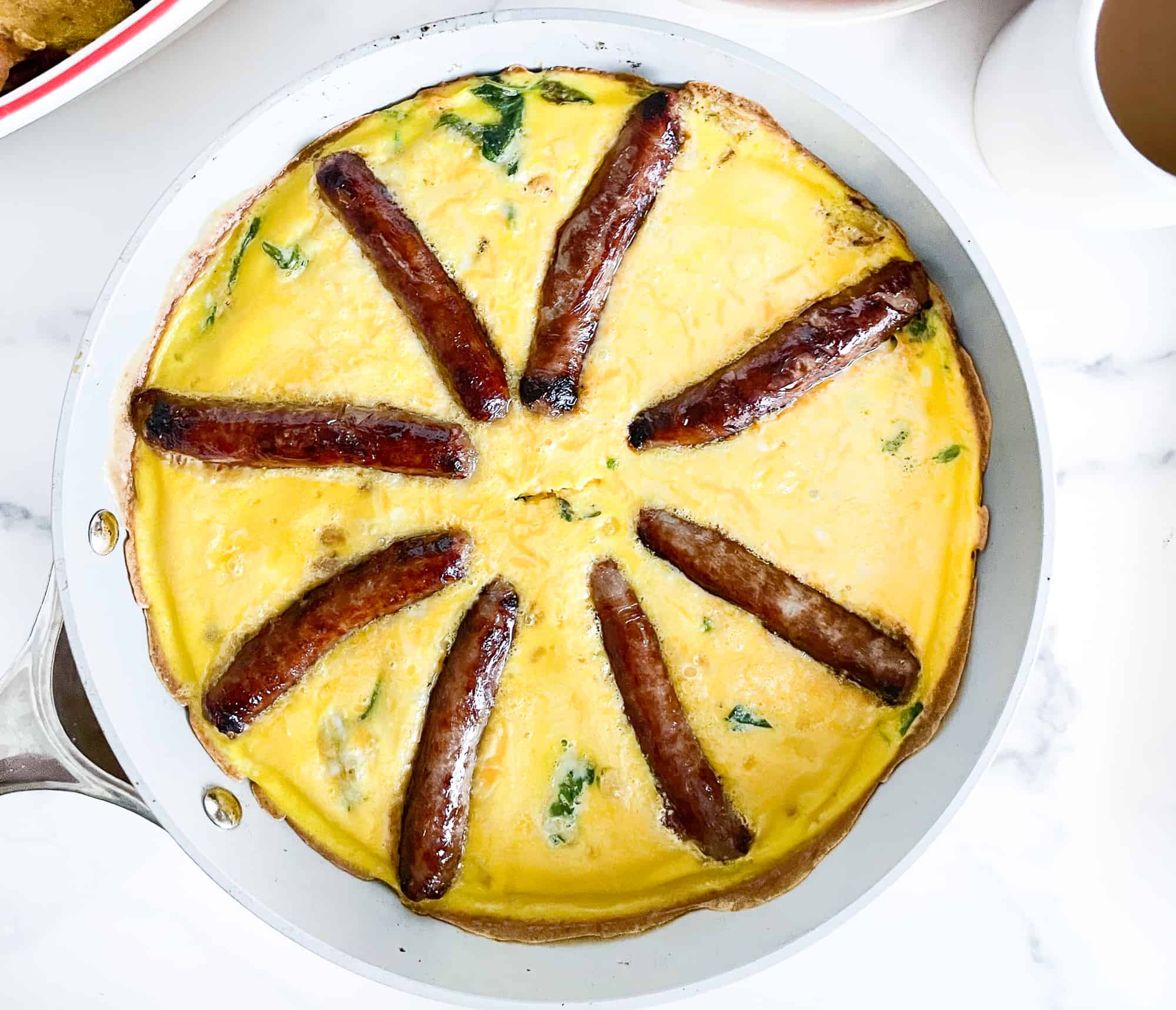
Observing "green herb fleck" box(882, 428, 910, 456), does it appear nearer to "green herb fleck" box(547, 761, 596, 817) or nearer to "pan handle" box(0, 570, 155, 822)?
"green herb fleck" box(547, 761, 596, 817)

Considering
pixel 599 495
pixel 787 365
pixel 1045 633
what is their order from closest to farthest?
pixel 787 365
pixel 599 495
pixel 1045 633

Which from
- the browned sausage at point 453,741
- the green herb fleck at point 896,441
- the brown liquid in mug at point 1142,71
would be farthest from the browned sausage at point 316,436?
the brown liquid in mug at point 1142,71

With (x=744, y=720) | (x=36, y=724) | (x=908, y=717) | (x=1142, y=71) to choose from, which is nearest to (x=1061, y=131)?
(x=1142, y=71)

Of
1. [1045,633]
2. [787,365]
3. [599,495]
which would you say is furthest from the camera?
[1045,633]

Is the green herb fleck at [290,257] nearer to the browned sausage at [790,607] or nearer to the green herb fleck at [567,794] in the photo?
the browned sausage at [790,607]

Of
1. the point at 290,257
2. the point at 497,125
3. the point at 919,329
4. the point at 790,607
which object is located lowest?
the point at 790,607

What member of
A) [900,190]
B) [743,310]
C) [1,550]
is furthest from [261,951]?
[900,190]

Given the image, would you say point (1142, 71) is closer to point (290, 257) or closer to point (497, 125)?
A: point (497, 125)
